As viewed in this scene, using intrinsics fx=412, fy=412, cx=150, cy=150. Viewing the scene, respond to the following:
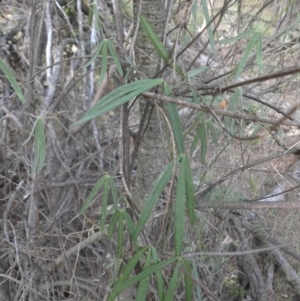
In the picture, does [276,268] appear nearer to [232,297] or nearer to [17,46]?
[232,297]

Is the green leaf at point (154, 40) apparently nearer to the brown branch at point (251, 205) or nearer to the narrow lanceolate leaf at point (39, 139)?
the narrow lanceolate leaf at point (39, 139)

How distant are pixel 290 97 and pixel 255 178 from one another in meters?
0.30

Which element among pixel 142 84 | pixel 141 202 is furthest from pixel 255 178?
pixel 142 84

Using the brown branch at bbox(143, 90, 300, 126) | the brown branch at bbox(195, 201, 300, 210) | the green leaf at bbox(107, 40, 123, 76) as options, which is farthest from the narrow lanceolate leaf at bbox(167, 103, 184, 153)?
the brown branch at bbox(195, 201, 300, 210)

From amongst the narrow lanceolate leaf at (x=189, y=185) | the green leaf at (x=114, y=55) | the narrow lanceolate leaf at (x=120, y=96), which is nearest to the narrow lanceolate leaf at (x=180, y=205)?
the narrow lanceolate leaf at (x=189, y=185)

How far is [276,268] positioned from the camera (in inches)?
57.0

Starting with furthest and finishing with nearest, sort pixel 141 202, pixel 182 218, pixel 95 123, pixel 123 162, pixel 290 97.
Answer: pixel 95 123, pixel 290 97, pixel 141 202, pixel 123 162, pixel 182 218

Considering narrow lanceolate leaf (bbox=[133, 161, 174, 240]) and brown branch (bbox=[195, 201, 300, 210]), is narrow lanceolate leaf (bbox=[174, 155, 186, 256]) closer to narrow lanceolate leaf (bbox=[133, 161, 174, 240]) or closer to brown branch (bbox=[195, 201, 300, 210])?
narrow lanceolate leaf (bbox=[133, 161, 174, 240])

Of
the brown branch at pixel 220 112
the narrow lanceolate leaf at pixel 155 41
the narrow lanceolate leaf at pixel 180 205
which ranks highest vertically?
the narrow lanceolate leaf at pixel 155 41

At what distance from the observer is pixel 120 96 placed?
0.66 metres

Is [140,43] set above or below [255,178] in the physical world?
above

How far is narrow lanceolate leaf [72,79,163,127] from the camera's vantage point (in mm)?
633

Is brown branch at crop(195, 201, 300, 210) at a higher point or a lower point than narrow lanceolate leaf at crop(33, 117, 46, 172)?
lower

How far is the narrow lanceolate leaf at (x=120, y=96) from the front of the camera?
633 mm
